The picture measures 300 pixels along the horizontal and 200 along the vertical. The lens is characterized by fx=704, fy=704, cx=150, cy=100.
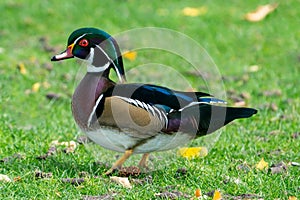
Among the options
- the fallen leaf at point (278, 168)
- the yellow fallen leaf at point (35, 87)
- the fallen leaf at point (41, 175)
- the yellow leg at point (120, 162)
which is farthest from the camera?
the yellow fallen leaf at point (35, 87)

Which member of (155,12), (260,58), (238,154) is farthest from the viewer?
(155,12)

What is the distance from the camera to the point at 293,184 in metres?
4.37

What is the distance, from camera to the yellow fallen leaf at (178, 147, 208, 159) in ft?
16.5

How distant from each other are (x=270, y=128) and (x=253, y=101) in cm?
81

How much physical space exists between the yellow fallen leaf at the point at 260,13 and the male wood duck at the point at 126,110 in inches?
175

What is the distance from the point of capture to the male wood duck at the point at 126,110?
4.31 meters

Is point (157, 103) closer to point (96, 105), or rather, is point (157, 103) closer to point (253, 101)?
point (96, 105)

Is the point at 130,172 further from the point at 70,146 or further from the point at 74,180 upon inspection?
the point at 70,146

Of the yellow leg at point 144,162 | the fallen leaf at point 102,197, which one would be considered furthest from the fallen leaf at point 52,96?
the fallen leaf at point 102,197

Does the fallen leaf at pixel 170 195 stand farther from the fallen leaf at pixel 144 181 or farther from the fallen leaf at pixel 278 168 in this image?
the fallen leaf at pixel 278 168

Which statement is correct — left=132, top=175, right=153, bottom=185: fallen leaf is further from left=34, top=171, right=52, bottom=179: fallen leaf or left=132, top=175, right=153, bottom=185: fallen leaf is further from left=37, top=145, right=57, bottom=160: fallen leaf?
left=37, top=145, right=57, bottom=160: fallen leaf

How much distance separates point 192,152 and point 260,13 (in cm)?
424

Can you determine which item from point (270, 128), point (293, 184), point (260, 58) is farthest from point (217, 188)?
point (260, 58)

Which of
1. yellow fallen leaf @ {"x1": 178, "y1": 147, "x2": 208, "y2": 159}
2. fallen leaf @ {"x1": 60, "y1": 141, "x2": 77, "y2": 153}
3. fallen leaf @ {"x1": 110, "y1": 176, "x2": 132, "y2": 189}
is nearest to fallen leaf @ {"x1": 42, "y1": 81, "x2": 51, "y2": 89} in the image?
fallen leaf @ {"x1": 60, "y1": 141, "x2": 77, "y2": 153}
